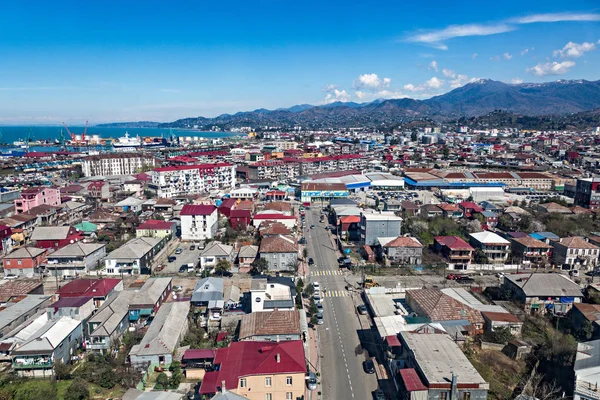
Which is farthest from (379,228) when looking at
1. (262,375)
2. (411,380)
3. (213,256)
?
(262,375)

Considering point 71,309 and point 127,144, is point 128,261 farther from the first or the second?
point 127,144

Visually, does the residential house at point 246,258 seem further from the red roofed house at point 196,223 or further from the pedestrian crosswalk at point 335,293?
the red roofed house at point 196,223

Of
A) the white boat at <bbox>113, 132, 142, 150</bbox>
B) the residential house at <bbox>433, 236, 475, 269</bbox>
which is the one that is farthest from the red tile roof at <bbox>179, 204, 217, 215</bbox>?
the white boat at <bbox>113, 132, 142, 150</bbox>

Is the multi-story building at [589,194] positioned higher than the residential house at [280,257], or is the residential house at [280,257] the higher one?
the multi-story building at [589,194]

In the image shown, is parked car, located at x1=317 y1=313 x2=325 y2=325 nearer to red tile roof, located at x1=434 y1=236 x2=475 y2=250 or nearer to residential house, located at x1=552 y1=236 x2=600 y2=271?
red tile roof, located at x1=434 y1=236 x2=475 y2=250

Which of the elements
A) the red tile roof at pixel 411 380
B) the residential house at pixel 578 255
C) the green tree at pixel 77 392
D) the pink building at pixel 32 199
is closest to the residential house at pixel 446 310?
the red tile roof at pixel 411 380
